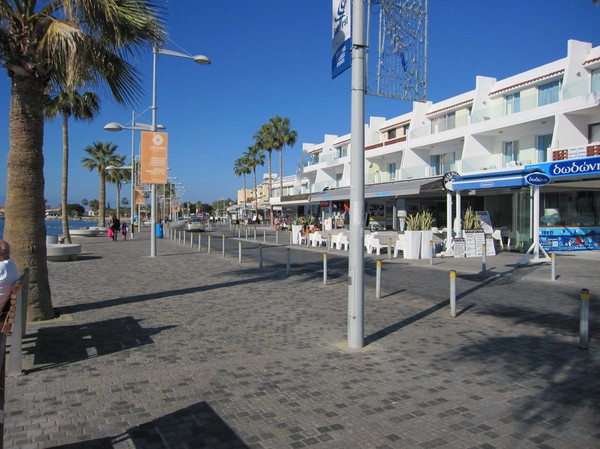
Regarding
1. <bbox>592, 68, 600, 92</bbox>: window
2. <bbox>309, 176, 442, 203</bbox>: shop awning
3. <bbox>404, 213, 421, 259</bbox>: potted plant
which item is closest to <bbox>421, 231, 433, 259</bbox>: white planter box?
<bbox>404, 213, 421, 259</bbox>: potted plant

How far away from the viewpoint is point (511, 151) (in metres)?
29.9

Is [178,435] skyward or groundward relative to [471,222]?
groundward

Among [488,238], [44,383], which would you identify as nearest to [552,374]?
[44,383]

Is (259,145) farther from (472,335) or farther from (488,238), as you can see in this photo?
(472,335)

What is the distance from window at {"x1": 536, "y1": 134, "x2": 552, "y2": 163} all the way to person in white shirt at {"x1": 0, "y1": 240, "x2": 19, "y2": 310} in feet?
91.2

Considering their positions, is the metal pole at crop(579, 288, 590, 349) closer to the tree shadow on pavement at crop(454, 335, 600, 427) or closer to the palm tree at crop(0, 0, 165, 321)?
the tree shadow on pavement at crop(454, 335, 600, 427)

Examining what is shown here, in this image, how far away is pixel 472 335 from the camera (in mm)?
7023

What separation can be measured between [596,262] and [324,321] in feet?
46.6

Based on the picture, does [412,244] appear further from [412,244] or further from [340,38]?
[340,38]

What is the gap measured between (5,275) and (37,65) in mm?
3292

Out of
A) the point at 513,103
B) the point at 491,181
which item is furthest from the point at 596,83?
the point at 491,181

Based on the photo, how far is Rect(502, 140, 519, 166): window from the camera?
29.1 metres

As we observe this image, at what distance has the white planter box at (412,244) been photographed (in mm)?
19078

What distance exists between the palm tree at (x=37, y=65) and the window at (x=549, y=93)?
23664 millimetres
